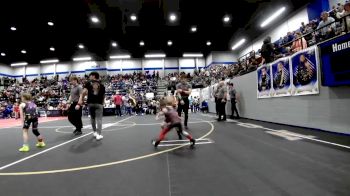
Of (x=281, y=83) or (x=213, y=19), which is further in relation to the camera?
(x=213, y=19)

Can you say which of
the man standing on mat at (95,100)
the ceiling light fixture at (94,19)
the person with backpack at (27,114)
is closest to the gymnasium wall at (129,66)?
the ceiling light fixture at (94,19)

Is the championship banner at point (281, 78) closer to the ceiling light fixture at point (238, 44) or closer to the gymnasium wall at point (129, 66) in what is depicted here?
the ceiling light fixture at point (238, 44)

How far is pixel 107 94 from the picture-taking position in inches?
1092

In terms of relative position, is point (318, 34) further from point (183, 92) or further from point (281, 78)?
point (183, 92)

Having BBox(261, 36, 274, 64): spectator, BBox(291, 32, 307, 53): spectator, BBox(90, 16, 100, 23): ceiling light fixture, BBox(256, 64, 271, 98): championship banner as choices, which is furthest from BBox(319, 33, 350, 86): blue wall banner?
BBox(90, 16, 100, 23): ceiling light fixture

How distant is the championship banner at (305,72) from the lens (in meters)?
6.64

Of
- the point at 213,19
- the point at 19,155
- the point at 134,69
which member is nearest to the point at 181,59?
the point at 134,69

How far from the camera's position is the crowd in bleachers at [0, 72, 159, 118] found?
22.2 m

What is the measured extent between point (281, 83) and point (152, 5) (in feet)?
39.1

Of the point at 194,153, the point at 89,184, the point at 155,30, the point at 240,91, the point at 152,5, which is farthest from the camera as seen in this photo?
the point at 155,30

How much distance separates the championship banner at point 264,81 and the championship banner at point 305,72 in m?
1.72

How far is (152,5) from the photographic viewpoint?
1711 centimetres

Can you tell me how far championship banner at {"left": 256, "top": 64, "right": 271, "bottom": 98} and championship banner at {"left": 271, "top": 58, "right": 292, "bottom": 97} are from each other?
13.3 inches

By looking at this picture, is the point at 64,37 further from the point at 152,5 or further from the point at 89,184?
the point at 89,184
